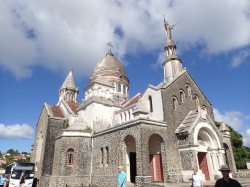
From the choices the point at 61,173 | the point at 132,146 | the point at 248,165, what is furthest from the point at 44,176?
the point at 248,165

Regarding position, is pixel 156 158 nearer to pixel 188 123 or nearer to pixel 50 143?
pixel 188 123

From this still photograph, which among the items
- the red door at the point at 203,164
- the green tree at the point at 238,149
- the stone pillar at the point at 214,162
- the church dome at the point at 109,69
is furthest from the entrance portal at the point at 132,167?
the green tree at the point at 238,149

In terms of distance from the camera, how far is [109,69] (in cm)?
3278

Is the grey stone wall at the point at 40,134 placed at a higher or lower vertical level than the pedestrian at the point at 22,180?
higher

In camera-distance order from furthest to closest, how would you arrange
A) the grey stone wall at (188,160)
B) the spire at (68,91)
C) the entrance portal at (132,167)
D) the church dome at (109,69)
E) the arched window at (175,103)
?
the spire at (68,91)
the church dome at (109,69)
the arched window at (175,103)
the entrance portal at (132,167)
the grey stone wall at (188,160)

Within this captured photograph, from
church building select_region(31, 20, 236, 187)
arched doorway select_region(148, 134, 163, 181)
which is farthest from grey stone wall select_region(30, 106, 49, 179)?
arched doorway select_region(148, 134, 163, 181)

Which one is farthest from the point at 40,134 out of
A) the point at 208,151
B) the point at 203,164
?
the point at 208,151

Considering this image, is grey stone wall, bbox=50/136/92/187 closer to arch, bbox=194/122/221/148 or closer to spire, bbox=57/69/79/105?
arch, bbox=194/122/221/148

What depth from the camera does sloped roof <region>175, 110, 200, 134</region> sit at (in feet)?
59.6

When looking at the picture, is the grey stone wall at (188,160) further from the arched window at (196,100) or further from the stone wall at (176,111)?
the arched window at (196,100)

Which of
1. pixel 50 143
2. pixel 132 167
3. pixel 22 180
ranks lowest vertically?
pixel 22 180

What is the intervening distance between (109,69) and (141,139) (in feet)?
61.0

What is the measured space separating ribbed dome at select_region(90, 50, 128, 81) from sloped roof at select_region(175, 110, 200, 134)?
50.1ft

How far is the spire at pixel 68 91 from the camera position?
3611 cm
